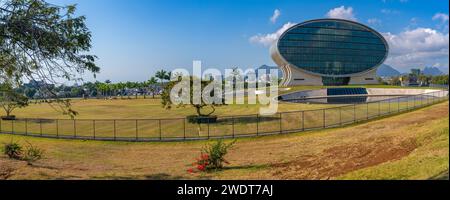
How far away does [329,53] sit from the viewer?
146625mm

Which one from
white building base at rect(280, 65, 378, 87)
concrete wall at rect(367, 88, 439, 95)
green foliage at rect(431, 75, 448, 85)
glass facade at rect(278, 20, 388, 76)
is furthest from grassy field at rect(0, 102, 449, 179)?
green foliage at rect(431, 75, 448, 85)

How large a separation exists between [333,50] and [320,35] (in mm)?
9137

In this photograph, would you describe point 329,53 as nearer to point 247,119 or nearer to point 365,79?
point 365,79

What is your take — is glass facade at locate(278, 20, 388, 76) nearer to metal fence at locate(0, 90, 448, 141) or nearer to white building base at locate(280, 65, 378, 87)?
white building base at locate(280, 65, 378, 87)

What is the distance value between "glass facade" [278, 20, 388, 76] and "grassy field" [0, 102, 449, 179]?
120 meters

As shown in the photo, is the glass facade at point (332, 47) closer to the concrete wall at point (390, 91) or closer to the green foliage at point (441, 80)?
the green foliage at point (441, 80)

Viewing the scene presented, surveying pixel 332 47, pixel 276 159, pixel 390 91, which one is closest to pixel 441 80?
pixel 332 47

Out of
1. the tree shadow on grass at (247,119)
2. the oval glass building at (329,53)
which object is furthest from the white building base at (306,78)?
the tree shadow on grass at (247,119)

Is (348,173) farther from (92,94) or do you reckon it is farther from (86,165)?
(92,94)

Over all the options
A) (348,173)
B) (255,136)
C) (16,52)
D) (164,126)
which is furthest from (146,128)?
(348,173)

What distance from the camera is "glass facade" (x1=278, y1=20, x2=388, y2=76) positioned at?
14125 centimetres

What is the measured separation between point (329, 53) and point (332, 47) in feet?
10.8

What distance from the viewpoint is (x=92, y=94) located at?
532 feet
